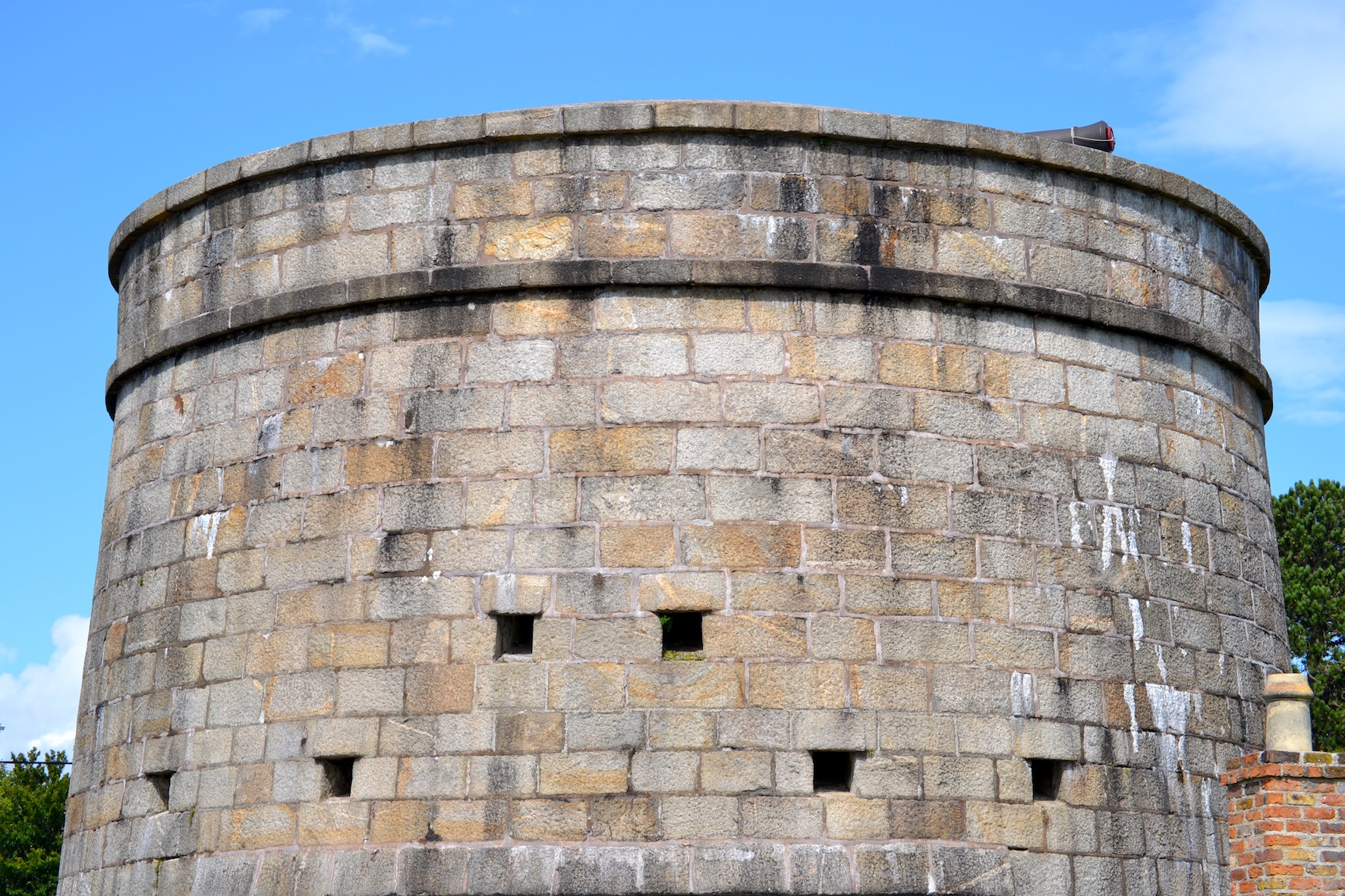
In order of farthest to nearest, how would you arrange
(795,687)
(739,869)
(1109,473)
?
(1109,473), (795,687), (739,869)

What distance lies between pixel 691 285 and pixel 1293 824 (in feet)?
15.0

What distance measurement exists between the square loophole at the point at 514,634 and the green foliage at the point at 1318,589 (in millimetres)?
18829

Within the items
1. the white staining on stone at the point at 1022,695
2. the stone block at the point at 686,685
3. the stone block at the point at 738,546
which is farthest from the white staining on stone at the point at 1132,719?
the stone block at the point at 686,685

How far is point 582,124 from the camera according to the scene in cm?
932

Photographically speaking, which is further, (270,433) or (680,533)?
(270,433)

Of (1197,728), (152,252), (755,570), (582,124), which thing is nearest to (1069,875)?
(1197,728)

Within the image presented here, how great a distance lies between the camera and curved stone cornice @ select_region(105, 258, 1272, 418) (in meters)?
9.09

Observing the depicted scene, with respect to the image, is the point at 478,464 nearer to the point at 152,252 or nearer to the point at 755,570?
the point at 755,570

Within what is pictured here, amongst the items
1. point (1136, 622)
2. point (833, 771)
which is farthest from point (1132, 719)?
point (833, 771)

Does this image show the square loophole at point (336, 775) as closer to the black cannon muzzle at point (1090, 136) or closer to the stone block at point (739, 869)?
the stone block at point (739, 869)

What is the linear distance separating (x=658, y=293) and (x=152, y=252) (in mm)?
3818

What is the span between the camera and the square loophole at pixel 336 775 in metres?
8.88

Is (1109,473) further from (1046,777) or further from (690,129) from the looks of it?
(690,129)

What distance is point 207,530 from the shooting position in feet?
32.1
